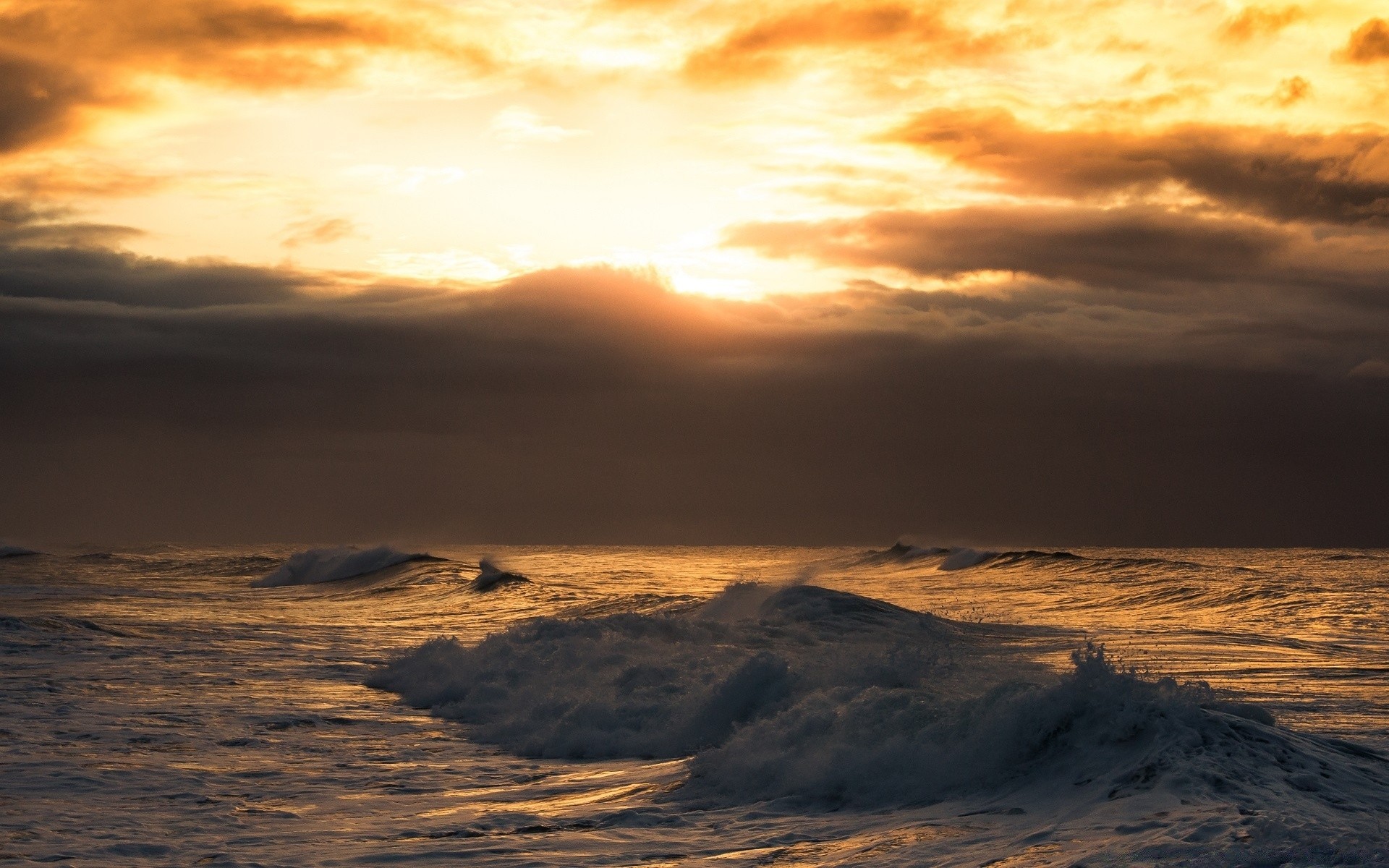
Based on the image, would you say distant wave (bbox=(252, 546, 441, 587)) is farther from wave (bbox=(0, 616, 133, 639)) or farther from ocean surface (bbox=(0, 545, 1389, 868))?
ocean surface (bbox=(0, 545, 1389, 868))

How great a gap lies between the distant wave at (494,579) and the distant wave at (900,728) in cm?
1951

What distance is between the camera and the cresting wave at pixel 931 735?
23.4 ft

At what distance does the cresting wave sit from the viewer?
7141 mm

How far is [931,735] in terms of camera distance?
28.9 ft

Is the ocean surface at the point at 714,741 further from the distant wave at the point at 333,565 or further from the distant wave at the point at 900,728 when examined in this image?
the distant wave at the point at 333,565

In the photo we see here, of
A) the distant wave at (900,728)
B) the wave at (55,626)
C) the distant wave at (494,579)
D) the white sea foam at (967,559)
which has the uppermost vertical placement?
the distant wave at (900,728)

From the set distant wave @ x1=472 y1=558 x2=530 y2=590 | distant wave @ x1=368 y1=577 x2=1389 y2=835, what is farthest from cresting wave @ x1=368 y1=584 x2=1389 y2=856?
distant wave @ x1=472 y1=558 x2=530 y2=590

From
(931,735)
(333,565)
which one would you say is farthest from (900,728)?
(333,565)

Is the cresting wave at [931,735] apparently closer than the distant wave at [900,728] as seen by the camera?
Yes

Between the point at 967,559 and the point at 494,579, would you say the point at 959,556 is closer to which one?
the point at 967,559

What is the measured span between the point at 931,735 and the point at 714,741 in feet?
9.29

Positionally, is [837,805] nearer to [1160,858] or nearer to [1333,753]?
[1160,858]

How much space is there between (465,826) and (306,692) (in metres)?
7.58

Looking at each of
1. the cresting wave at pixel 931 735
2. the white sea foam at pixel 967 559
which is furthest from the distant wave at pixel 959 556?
the cresting wave at pixel 931 735
